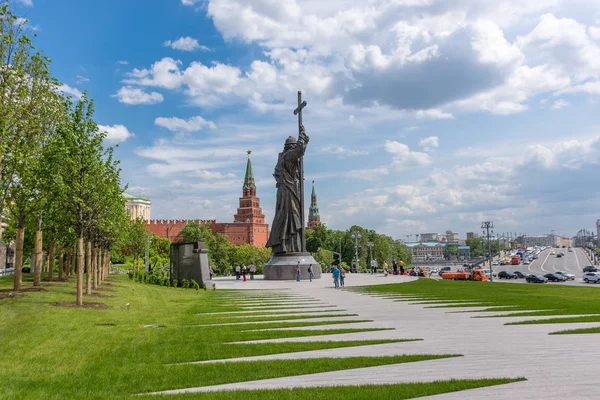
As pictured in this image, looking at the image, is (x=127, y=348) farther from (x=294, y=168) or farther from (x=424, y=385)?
(x=294, y=168)

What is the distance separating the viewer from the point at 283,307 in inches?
639

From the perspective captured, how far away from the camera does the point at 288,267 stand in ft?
111

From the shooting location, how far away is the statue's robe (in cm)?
3534

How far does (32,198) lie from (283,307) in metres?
11.1

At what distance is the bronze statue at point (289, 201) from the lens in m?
35.3

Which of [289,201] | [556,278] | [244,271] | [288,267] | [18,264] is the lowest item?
[556,278]

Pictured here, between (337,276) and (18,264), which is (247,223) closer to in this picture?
(337,276)

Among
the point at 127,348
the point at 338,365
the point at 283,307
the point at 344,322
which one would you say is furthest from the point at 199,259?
the point at 338,365

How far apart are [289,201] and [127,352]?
27789mm

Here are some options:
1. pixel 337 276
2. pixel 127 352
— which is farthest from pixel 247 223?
pixel 127 352

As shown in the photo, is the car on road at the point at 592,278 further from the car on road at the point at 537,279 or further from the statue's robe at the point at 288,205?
the statue's robe at the point at 288,205

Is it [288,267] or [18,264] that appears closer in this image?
[18,264]

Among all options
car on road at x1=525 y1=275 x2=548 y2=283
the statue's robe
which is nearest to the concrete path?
the statue's robe

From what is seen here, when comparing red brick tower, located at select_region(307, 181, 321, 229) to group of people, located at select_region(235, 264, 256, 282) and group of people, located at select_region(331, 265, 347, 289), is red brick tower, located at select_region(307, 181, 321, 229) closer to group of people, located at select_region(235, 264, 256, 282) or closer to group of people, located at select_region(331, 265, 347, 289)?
group of people, located at select_region(235, 264, 256, 282)
